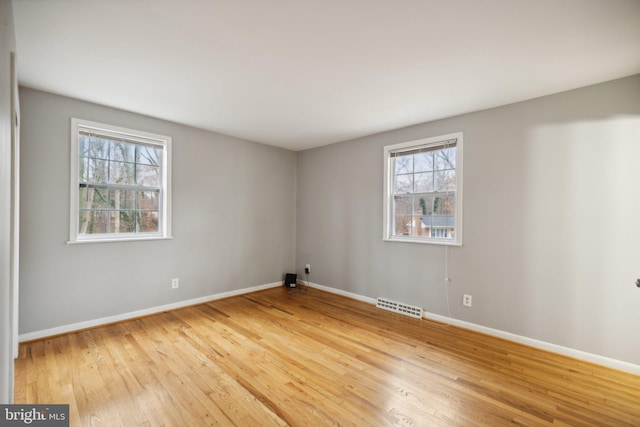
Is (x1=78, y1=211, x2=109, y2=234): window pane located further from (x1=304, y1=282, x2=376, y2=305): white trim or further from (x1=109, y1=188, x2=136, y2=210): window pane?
(x1=304, y1=282, x2=376, y2=305): white trim

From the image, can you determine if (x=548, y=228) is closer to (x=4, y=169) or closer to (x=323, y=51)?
(x=323, y=51)

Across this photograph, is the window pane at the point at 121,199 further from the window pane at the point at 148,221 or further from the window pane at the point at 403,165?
the window pane at the point at 403,165

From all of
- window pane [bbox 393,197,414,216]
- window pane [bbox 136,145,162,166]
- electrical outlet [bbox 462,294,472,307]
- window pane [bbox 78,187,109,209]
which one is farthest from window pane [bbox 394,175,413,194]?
window pane [bbox 78,187,109,209]

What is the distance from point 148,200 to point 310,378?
9.60 feet

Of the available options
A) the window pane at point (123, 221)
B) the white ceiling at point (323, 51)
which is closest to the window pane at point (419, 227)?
the white ceiling at point (323, 51)

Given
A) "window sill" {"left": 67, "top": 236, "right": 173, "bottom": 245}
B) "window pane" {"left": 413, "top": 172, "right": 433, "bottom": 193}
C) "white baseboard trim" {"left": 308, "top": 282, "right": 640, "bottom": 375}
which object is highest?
"window pane" {"left": 413, "top": 172, "right": 433, "bottom": 193}

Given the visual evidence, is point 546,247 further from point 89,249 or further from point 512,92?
point 89,249

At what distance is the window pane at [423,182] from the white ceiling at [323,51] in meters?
0.79

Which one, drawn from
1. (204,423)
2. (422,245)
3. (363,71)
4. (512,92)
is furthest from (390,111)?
(204,423)

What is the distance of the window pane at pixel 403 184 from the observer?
149 inches

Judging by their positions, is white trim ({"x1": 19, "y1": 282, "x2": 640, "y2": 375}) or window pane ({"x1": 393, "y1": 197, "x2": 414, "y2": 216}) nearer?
white trim ({"x1": 19, "y1": 282, "x2": 640, "y2": 375})

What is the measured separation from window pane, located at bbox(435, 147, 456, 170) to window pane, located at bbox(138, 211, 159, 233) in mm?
3658

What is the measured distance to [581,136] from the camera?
8.41 ft

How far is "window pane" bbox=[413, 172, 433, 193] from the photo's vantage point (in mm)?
3578
